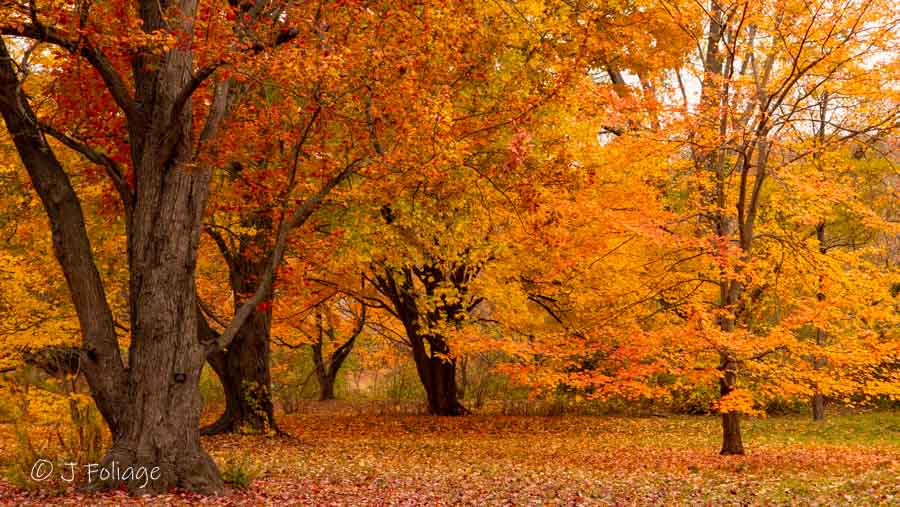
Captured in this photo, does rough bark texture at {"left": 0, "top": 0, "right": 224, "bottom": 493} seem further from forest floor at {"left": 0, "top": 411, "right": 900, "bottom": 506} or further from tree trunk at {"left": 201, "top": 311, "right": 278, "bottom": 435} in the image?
tree trunk at {"left": 201, "top": 311, "right": 278, "bottom": 435}

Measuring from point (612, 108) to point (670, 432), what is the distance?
10.8m

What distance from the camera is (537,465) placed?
41.0ft

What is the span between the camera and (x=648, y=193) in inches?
625

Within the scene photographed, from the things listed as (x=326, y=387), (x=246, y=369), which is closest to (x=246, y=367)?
(x=246, y=369)

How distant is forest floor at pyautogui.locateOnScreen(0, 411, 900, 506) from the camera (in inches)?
334

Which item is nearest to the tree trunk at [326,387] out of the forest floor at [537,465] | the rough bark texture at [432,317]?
the forest floor at [537,465]

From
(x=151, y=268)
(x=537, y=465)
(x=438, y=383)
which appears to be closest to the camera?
(x=151, y=268)

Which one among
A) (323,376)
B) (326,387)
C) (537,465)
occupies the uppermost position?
(323,376)

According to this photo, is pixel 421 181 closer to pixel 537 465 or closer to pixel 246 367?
pixel 537 465

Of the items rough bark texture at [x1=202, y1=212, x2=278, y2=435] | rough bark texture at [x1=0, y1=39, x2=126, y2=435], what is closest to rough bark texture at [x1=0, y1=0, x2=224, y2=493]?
rough bark texture at [x1=0, y1=39, x2=126, y2=435]

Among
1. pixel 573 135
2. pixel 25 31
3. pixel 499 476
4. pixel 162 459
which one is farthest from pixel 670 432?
pixel 25 31

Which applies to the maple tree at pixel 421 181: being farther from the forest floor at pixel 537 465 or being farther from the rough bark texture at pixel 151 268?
the forest floor at pixel 537 465

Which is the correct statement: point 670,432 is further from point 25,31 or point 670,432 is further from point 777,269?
point 25,31

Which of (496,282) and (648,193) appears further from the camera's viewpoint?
(496,282)
